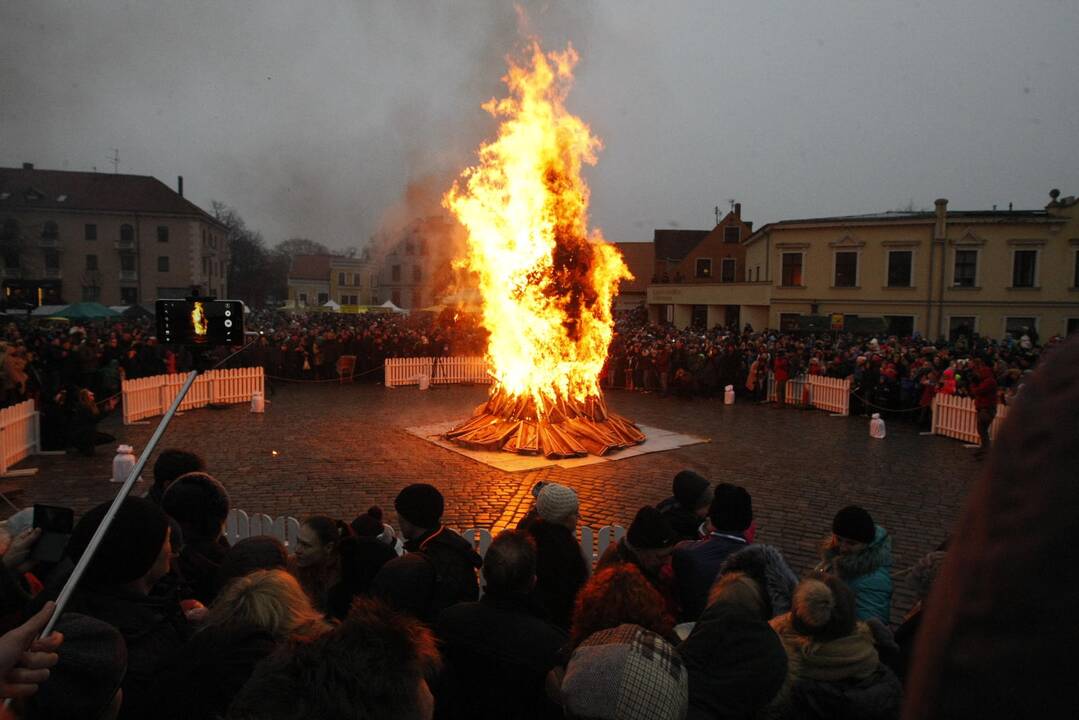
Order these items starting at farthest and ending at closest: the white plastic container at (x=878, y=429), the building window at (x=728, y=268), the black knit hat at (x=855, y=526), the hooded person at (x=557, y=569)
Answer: the building window at (x=728, y=268), the white plastic container at (x=878, y=429), the black knit hat at (x=855, y=526), the hooded person at (x=557, y=569)

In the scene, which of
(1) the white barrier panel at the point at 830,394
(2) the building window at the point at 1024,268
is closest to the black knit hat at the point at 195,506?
(1) the white barrier panel at the point at 830,394

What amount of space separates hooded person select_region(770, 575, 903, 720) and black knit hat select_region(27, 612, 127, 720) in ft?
9.98

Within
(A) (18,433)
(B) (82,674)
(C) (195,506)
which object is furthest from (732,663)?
(A) (18,433)

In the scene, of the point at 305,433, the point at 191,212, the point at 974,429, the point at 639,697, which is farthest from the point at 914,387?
the point at 191,212

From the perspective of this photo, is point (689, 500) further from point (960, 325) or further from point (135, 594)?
point (960, 325)

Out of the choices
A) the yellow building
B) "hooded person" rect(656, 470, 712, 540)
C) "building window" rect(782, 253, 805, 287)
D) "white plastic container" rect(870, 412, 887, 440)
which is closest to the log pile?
"white plastic container" rect(870, 412, 887, 440)

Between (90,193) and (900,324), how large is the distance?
218 ft

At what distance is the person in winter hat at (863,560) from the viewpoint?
4949 millimetres

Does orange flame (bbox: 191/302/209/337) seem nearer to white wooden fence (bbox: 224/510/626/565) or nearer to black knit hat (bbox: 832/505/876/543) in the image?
white wooden fence (bbox: 224/510/626/565)

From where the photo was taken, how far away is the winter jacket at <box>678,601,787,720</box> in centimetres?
304

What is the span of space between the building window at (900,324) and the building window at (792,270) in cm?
510

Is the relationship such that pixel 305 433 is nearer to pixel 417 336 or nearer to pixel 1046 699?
pixel 417 336

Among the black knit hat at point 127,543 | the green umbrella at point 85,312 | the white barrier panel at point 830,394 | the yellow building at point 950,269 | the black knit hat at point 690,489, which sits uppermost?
the yellow building at point 950,269

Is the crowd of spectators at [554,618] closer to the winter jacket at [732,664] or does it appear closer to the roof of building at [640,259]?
the winter jacket at [732,664]
